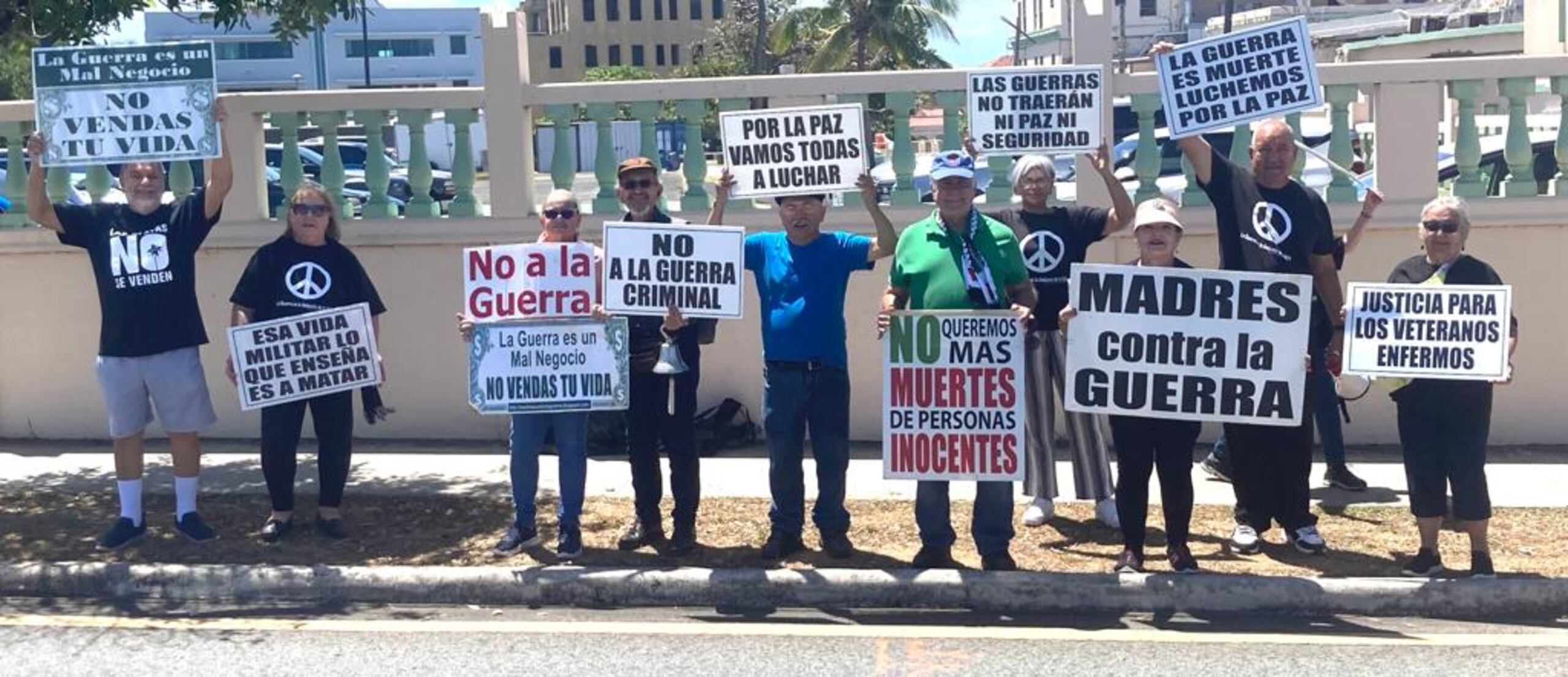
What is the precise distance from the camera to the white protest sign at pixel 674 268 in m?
7.56

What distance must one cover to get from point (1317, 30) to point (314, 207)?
56.8m

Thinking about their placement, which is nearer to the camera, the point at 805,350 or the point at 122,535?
the point at 805,350

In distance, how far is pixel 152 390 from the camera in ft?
26.4

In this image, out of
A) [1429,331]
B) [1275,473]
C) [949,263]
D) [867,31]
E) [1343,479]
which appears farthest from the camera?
[867,31]

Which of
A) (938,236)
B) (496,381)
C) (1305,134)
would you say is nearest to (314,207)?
(496,381)

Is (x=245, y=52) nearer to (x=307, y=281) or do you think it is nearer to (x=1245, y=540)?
(x=307, y=281)

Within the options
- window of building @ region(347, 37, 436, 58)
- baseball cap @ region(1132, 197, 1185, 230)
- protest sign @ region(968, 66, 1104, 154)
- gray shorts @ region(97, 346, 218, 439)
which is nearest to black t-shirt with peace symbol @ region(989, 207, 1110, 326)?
protest sign @ region(968, 66, 1104, 154)

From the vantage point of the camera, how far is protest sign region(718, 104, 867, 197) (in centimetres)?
776

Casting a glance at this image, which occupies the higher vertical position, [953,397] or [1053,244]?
[1053,244]

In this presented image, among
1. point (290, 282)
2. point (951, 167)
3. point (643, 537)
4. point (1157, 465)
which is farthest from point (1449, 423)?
point (290, 282)

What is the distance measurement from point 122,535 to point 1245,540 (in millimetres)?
4965

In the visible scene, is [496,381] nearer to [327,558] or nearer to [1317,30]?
[327,558]

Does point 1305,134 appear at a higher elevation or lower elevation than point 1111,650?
higher

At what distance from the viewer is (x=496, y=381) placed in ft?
25.5
